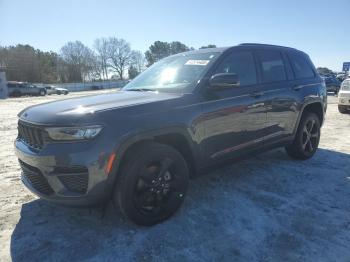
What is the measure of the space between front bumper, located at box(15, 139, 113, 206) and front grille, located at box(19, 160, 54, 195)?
0.01 metres

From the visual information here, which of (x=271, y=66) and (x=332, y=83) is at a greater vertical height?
(x=271, y=66)

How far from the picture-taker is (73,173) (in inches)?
109

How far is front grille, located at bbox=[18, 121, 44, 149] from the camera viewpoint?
2967mm

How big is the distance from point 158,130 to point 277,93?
7.49 feet

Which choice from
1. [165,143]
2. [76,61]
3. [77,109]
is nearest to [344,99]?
[165,143]

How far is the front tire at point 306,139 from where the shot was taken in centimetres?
529

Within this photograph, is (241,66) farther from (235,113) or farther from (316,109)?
(316,109)

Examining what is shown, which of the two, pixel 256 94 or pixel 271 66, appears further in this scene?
pixel 271 66

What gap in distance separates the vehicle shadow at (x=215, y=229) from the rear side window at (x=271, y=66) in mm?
1525

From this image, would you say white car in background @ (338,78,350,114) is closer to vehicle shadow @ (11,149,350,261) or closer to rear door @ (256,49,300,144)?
rear door @ (256,49,300,144)

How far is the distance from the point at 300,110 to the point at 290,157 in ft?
3.14

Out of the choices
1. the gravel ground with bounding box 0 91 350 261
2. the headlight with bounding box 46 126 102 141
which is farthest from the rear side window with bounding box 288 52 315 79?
the headlight with bounding box 46 126 102 141

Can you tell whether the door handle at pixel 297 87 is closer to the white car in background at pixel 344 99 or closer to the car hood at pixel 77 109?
the car hood at pixel 77 109

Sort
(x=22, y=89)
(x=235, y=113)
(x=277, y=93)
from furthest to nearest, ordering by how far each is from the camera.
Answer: (x=22, y=89), (x=277, y=93), (x=235, y=113)
